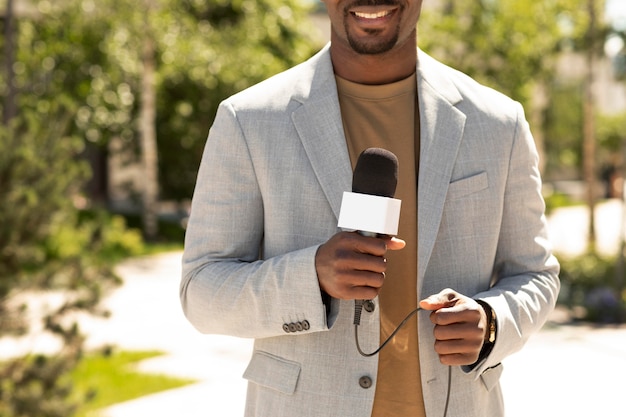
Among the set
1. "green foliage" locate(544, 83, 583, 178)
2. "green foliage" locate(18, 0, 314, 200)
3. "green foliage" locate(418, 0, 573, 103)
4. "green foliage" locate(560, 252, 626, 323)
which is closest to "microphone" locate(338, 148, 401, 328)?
"green foliage" locate(560, 252, 626, 323)

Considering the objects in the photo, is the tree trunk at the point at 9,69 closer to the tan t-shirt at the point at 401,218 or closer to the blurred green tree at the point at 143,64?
the blurred green tree at the point at 143,64

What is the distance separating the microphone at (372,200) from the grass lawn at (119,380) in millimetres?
5997

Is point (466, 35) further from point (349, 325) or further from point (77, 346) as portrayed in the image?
point (349, 325)

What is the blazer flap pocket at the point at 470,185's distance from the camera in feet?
7.11

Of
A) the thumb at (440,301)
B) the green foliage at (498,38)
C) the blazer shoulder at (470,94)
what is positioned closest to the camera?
the thumb at (440,301)

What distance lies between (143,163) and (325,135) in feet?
58.9

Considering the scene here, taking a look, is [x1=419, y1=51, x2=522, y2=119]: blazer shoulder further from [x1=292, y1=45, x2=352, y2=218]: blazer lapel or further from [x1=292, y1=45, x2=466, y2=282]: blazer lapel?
[x1=292, y1=45, x2=352, y2=218]: blazer lapel

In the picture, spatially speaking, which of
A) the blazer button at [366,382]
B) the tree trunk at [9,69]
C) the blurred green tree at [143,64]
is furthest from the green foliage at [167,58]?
the blazer button at [366,382]

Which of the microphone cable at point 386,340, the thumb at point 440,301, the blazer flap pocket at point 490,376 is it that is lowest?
the blazer flap pocket at point 490,376

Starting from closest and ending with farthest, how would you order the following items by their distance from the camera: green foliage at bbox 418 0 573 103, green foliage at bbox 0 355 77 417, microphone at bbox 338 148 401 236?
microphone at bbox 338 148 401 236, green foliage at bbox 0 355 77 417, green foliage at bbox 418 0 573 103

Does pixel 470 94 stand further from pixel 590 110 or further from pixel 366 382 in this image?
pixel 590 110

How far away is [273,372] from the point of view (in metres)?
2.16

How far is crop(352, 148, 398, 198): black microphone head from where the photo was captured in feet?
6.12

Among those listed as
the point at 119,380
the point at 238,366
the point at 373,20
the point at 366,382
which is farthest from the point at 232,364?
the point at 373,20
